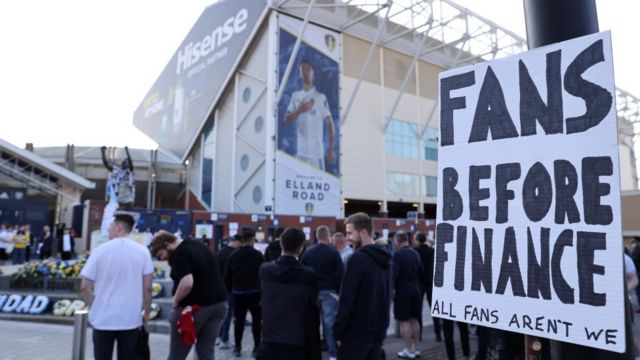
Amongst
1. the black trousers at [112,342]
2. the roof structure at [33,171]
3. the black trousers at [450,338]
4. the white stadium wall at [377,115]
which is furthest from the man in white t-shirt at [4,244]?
the white stadium wall at [377,115]

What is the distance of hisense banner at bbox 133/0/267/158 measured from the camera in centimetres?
2562

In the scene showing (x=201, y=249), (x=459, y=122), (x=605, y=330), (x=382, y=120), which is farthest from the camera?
(x=382, y=120)

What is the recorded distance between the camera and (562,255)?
1.78m

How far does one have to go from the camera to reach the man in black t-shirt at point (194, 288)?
4414 mm

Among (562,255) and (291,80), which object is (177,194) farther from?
(562,255)

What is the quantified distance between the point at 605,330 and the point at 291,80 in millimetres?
22527

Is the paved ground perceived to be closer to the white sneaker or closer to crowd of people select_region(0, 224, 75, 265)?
the white sneaker

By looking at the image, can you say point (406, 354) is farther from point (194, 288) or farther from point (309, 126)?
point (309, 126)

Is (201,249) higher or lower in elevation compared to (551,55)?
lower

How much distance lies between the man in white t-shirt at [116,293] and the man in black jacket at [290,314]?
4.38ft

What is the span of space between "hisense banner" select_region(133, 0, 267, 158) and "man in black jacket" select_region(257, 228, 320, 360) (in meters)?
22.2

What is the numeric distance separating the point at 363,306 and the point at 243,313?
3.43 meters

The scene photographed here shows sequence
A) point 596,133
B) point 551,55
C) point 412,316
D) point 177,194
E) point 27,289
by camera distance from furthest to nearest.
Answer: point 177,194 < point 27,289 < point 412,316 < point 551,55 < point 596,133

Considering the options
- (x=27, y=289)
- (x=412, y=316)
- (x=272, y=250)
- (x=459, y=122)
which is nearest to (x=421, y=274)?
(x=412, y=316)
